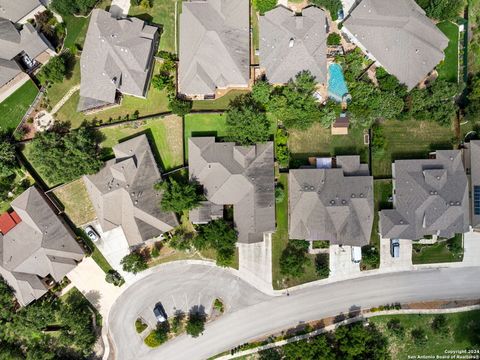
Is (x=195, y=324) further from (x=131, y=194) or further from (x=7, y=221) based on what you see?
(x=7, y=221)

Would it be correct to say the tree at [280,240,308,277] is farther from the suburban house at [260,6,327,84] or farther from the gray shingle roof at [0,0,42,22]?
the gray shingle roof at [0,0,42,22]

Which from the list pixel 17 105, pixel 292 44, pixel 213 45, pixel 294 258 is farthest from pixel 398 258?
pixel 17 105

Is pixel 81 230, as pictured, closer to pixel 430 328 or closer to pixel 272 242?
pixel 272 242

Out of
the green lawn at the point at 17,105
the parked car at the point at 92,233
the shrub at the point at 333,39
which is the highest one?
the shrub at the point at 333,39

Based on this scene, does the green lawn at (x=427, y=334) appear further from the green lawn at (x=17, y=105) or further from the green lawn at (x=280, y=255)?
the green lawn at (x=17, y=105)

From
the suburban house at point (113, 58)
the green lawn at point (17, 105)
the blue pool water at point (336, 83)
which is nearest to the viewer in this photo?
the suburban house at point (113, 58)

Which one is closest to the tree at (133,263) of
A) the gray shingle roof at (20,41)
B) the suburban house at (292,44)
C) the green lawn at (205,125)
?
the green lawn at (205,125)

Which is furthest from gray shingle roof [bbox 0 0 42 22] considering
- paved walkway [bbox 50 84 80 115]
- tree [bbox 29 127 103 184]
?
tree [bbox 29 127 103 184]
